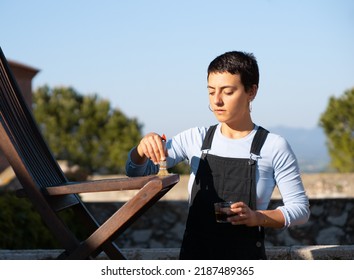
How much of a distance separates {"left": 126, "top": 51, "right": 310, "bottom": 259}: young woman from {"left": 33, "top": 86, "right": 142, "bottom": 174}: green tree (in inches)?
1279

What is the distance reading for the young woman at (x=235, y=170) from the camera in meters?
2.94

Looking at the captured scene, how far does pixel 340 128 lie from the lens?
3028cm

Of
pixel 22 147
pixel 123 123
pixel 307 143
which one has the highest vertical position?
pixel 22 147

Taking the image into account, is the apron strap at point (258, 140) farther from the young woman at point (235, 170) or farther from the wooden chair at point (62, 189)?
the wooden chair at point (62, 189)

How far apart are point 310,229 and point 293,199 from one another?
→ 5139 mm

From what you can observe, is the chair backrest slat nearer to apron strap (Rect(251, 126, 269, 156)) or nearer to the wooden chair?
the wooden chair

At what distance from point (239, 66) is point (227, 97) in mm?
133

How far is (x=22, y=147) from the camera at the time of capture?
325 cm

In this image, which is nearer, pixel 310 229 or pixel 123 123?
pixel 310 229

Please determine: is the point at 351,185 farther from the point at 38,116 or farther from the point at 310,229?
the point at 38,116

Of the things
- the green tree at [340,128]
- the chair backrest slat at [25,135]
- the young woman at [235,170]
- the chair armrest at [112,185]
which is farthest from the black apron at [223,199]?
the green tree at [340,128]

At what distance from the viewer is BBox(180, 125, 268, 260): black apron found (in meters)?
2.95

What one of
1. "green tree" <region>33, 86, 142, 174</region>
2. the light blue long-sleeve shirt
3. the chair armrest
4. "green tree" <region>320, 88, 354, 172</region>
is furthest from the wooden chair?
"green tree" <region>33, 86, 142, 174</region>
